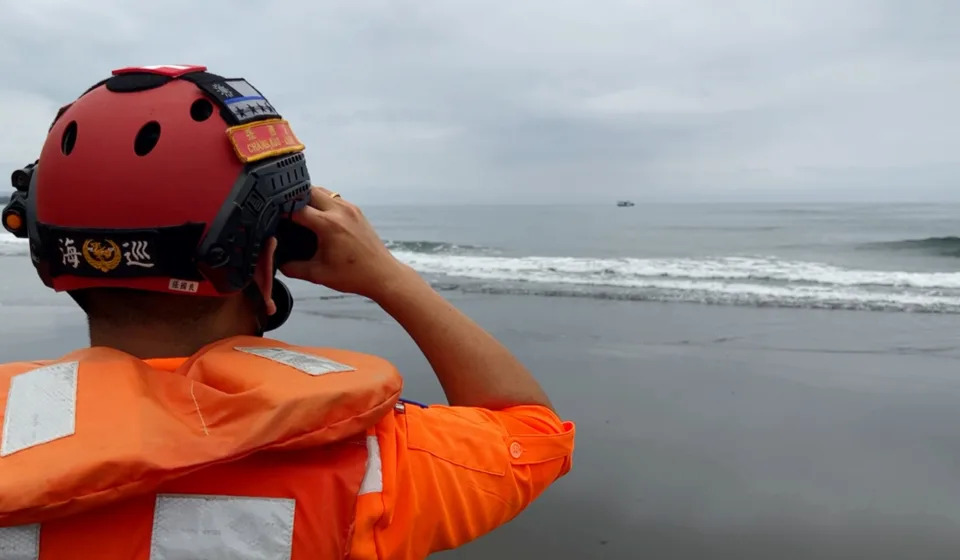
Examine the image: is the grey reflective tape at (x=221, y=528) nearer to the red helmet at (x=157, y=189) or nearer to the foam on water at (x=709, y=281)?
the red helmet at (x=157, y=189)

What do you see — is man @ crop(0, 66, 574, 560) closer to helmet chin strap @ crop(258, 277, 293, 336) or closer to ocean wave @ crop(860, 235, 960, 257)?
helmet chin strap @ crop(258, 277, 293, 336)

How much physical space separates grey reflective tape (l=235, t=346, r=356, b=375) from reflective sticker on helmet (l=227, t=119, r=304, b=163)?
13.2 inches

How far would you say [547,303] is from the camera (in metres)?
11.0

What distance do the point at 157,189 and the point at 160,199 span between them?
2 centimetres

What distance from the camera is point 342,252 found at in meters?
1.39

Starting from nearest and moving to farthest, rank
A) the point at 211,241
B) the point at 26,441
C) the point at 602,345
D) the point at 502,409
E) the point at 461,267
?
the point at 26,441 < the point at 211,241 < the point at 502,409 < the point at 602,345 < the point at 461,267

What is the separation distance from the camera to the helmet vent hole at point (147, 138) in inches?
Answer: 46.4

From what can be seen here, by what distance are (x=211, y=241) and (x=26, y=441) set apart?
404mm

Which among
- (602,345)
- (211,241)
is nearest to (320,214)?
(211,241)

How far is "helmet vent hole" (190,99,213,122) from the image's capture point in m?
1.23

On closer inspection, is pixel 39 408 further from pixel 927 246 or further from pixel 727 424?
pixel 927 246

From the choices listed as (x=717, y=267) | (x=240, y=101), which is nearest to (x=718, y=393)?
(x=240, y=101)

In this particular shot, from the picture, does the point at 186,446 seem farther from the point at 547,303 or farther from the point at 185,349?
the point at 547,303

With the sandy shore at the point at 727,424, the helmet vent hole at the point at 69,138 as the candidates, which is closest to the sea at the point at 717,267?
the sandy shore at the point at 727,424
